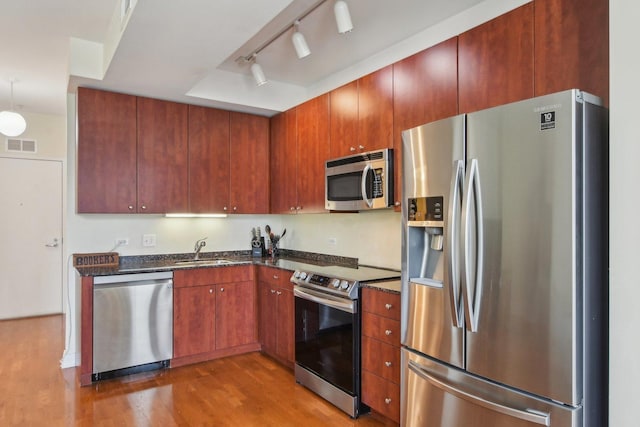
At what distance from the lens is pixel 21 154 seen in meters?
Result: 5.26

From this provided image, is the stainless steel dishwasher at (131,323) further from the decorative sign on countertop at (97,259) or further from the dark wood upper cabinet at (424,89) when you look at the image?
the dark wood upper cabinet at (424,89)

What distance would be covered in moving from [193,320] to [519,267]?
286 cm

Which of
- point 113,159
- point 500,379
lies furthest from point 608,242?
point 113,159

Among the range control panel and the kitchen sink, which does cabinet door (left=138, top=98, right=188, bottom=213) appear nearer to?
the kitchen sink

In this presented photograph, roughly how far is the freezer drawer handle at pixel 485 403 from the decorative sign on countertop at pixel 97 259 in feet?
9.51

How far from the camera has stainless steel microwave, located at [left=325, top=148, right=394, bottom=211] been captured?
2.86 metres

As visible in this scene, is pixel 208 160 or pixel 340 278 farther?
pixel 208 160

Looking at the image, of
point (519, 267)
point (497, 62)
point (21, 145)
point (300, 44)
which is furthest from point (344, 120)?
point (21, 145)

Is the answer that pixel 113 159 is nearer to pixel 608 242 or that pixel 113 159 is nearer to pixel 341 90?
pixel 341 90

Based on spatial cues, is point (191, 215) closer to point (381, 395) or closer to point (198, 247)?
point (198, 247)

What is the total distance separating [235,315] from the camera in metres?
3.84

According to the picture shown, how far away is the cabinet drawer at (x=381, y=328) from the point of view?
243 centimetres

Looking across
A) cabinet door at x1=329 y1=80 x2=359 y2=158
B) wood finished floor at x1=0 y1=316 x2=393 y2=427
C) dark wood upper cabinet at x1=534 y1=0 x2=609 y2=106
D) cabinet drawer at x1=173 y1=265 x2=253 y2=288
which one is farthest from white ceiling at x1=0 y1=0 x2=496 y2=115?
wood finished floor at x1=0 y1=316 x2=393 y2=427

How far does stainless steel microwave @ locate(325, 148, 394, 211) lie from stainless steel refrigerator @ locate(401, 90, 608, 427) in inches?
32.3
